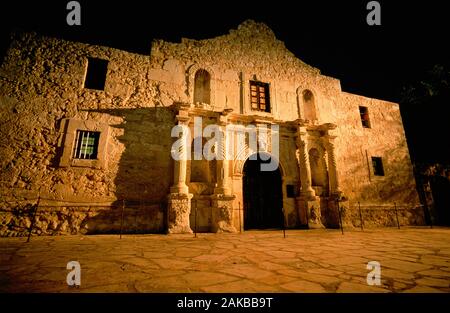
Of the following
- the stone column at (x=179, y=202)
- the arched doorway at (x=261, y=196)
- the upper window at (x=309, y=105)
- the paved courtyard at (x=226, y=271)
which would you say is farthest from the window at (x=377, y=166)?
the stone column at (x=179, y=202)

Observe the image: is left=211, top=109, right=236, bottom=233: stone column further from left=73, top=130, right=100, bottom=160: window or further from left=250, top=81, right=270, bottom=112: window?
left=73, top=130, right=100, bottom=160: window

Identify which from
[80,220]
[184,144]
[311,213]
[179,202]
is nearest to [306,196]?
[311,213]

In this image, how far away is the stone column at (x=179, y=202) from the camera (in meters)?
7.01

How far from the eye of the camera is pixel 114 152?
7531 mm

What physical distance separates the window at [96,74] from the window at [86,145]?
71.3 inches

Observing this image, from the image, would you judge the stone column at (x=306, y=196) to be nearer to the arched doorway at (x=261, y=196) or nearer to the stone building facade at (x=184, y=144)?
the stone building facade at (x=184, y=144)

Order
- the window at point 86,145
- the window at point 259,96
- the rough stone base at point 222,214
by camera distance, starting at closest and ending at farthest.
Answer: the window at point 86,145
the rough stone base at point 222,214
the window at point 259,96

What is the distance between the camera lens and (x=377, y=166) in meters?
11.4

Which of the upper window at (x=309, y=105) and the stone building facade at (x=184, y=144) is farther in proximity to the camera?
the upper window at (x=309, y=105)

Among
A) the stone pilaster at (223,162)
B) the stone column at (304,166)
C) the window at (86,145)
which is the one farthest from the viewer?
the stone column at (304,166)

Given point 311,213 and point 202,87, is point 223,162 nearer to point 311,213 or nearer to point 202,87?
point 202,87

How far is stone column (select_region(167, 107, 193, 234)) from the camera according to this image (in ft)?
23.0

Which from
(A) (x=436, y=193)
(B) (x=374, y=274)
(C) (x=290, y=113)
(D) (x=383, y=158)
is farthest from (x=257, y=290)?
(A) (x=436, y=193)

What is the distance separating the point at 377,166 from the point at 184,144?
9743 mm
